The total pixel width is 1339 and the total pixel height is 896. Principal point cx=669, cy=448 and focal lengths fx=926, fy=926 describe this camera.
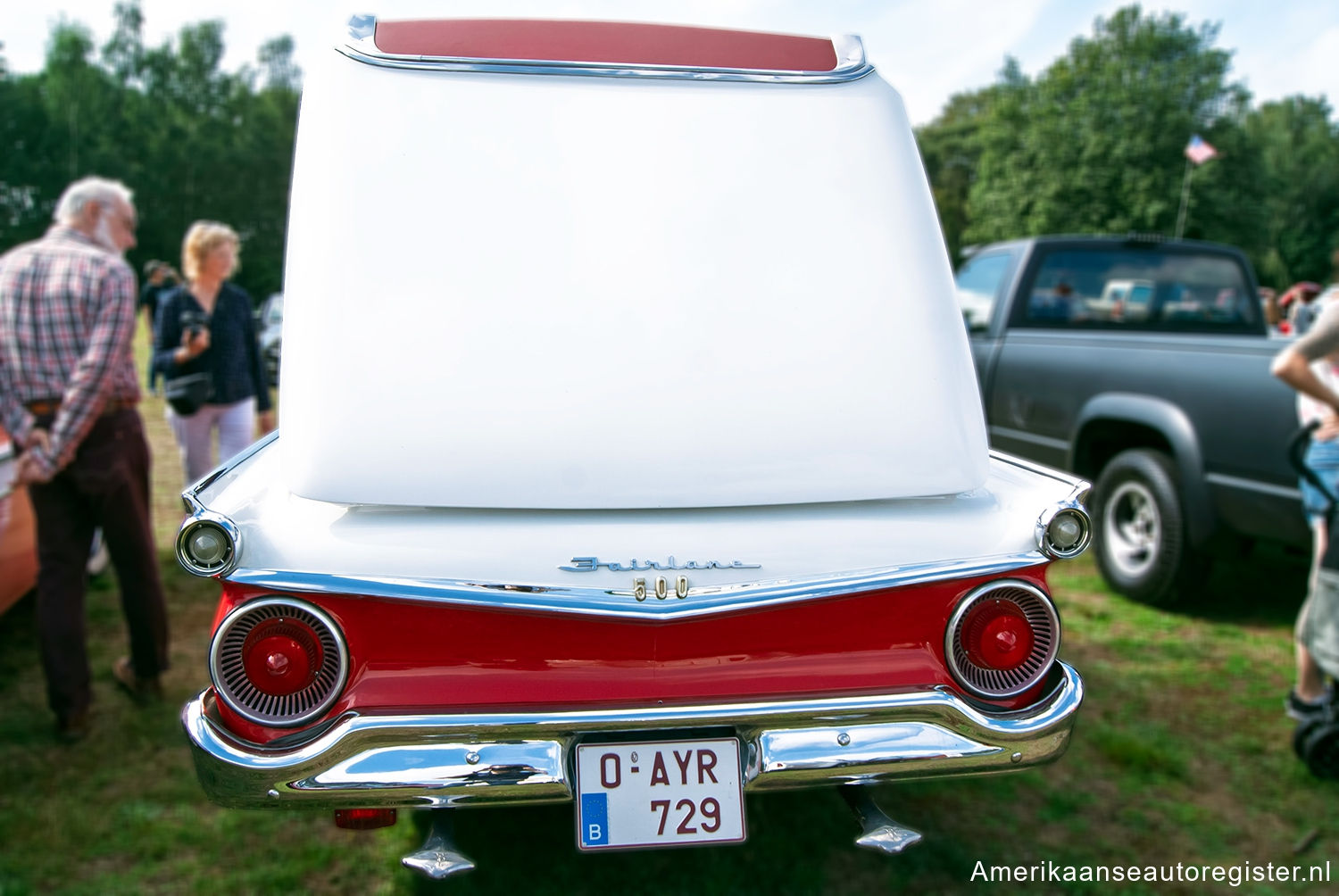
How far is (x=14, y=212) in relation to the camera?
44375mm

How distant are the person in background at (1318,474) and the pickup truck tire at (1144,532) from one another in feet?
4.85

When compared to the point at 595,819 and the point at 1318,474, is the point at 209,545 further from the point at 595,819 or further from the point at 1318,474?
the point at 1318,474

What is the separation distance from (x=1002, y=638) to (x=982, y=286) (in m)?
5.25

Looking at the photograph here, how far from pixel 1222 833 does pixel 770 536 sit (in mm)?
2096

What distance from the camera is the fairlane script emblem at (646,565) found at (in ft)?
6.39

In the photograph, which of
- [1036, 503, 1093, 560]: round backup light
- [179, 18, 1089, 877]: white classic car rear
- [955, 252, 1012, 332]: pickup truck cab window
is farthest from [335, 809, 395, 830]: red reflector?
[955, 252, 1012, 332]: pickup truck cab window

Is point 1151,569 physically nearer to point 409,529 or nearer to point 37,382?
point 409,529

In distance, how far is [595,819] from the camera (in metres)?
1.92

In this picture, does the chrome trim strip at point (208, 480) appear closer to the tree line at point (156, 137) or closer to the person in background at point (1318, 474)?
the person in background at point (1318, 474)

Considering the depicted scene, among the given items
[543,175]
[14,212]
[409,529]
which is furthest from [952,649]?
[14,212]

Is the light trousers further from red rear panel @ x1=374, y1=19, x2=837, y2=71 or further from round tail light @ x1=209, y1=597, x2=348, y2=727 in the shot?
round tail light @ x1=209, y1=597, x2=348, y2=727

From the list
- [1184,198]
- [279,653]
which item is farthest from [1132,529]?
[1184,198]

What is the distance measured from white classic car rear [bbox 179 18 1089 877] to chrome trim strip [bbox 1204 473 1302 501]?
2.66 metres

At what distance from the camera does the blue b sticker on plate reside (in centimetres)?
191
